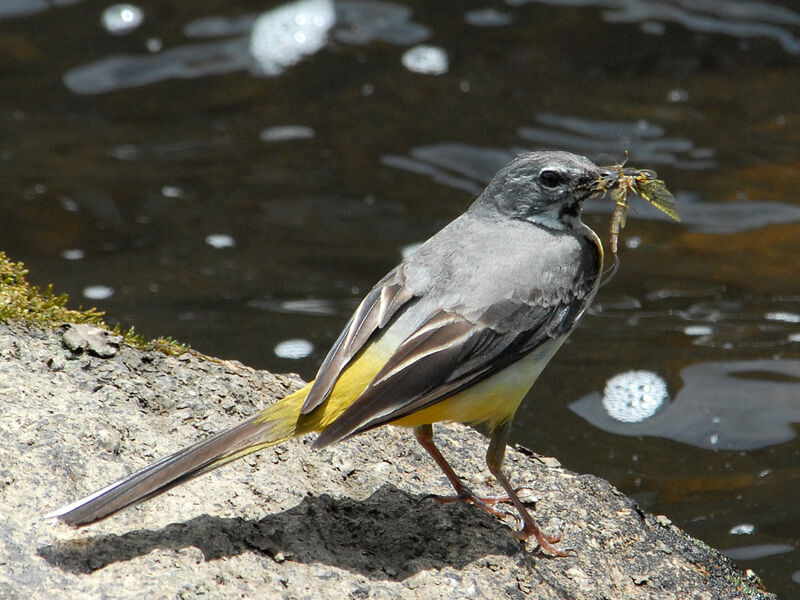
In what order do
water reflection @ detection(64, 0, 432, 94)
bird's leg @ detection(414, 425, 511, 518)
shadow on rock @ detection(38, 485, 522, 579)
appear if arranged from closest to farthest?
shadow on rock @ detection(38, 485, 522, 579) → bird's leg @ detection(414, 425, 511, 518) → water reflection @ detection(64, 0, 432, 94)

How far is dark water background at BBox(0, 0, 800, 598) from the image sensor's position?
26.0ft

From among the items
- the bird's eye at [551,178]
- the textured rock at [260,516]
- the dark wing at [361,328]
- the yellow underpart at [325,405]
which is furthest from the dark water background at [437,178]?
the yellow underpart at [325,405]

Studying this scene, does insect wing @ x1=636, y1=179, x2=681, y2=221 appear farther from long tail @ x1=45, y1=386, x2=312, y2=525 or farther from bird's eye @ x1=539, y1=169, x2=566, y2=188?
long tail @ x1=45, y1=386, x2=312, y2=525

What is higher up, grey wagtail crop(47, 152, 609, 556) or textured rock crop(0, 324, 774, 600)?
grey wagtail crop(47, 152, 609, 556)

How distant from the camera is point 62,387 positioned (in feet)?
17.4

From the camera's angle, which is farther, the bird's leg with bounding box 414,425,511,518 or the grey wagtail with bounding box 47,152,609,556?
the bird's leg with bounding box 414,425,511,518

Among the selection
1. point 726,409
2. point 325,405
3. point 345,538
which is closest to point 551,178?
point 325,405

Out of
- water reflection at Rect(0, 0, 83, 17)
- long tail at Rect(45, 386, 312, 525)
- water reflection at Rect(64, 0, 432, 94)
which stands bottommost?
water reflection at Rect(64, 0, 432, 94)

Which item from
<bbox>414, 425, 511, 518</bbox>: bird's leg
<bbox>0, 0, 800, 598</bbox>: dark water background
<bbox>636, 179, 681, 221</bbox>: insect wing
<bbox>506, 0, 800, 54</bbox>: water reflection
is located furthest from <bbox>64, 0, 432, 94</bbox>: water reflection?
<bbox>414, 425, 511, 518</bbox>: bird's leg

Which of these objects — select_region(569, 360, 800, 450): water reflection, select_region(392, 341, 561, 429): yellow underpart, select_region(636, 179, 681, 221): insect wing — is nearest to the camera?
select_region(392, 341, 561, 429): yellow underpart

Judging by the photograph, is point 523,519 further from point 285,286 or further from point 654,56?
point 654,56

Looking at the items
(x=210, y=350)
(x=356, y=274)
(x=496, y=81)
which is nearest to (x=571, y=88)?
(x=496, y=81)

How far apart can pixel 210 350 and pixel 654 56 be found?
7.08 meters

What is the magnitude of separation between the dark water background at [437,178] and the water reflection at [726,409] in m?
0.02
